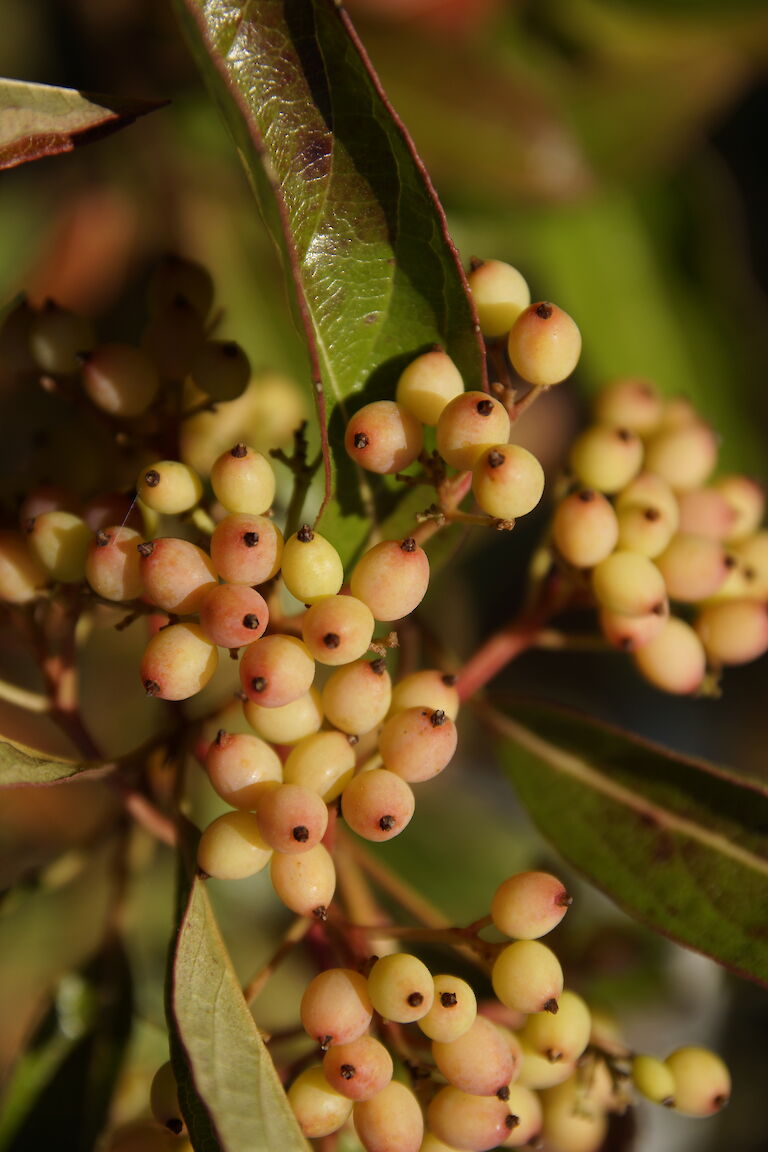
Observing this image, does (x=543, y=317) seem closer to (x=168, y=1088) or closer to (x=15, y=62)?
(x=168, y=1088)

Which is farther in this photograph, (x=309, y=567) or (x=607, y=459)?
(x=607, y=459)

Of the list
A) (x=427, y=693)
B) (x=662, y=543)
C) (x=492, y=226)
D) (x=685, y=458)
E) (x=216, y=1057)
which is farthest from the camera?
(x=492, y=226)

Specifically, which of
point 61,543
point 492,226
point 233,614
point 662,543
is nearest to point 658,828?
point 662,543

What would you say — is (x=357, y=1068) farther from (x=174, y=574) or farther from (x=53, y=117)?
(x=53, y=117)

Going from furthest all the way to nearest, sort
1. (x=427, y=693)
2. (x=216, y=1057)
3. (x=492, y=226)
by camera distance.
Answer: (x=492, y=226)
(x=427, y=693)
(x=216, y=1057)

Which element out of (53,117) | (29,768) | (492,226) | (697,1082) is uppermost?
(53,117)

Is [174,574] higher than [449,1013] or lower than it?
higher

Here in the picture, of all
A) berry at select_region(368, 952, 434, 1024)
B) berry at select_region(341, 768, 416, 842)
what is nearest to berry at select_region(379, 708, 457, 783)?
berry at select_region(341, 768, 416, 842)
